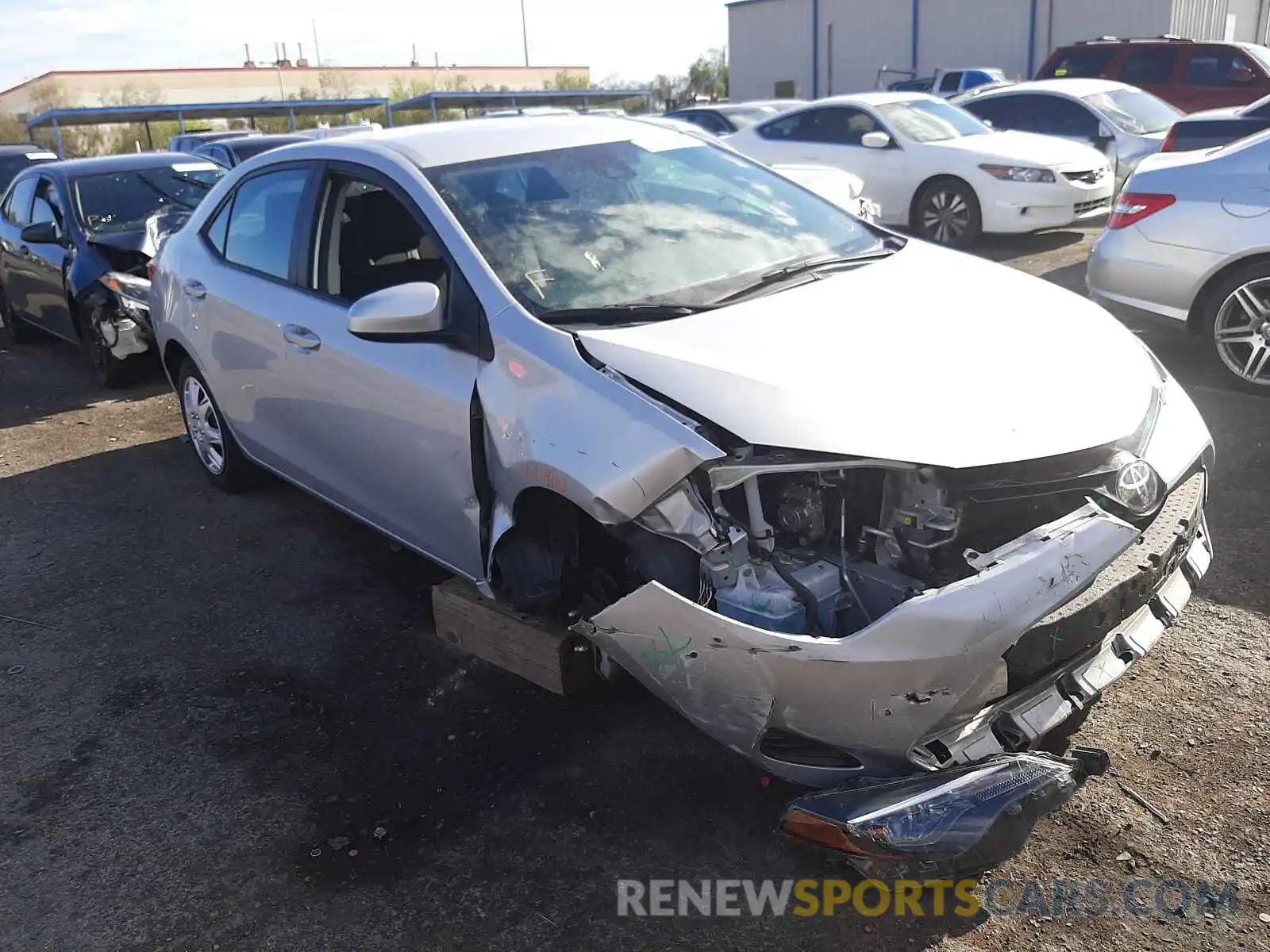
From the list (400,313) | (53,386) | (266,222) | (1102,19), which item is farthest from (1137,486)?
(1102,19)

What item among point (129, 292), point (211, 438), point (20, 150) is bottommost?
point (211, 438)

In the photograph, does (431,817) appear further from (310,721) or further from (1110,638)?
(1110,638)

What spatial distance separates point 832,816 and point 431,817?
1.25 m

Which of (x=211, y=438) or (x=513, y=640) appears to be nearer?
(x=513, y=640)

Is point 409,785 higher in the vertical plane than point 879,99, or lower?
lower

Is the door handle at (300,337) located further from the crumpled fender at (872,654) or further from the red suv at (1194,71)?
the red suv at (1194,71)

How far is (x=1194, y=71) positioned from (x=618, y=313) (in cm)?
1570

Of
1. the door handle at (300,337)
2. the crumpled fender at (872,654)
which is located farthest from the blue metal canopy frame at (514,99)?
the crumpled fender at (872,654)

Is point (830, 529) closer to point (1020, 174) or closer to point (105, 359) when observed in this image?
point (105, 359)

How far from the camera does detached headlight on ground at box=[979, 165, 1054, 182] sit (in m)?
10.4

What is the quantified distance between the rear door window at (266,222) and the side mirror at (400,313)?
3.90 ft

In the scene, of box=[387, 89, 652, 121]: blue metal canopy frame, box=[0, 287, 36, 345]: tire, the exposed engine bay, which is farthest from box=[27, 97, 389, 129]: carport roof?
the exposed engine bay

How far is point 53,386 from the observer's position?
8.49 metres

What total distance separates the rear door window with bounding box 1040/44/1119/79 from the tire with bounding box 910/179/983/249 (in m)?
7.20
